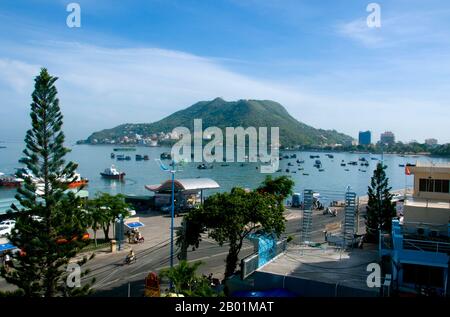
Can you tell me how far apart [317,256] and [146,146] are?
7180 inches

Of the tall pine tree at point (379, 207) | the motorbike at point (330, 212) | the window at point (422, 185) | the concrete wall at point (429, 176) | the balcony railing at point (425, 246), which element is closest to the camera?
the balcony railing at point (425, 246)

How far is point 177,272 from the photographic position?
9.38 m

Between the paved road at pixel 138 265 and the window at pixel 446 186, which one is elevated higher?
the window at pixel 446 186

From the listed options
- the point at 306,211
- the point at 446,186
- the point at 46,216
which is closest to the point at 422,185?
the point at 446,186

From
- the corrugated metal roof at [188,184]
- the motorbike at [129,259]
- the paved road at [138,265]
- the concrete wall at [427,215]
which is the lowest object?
the paved road at [138,265]

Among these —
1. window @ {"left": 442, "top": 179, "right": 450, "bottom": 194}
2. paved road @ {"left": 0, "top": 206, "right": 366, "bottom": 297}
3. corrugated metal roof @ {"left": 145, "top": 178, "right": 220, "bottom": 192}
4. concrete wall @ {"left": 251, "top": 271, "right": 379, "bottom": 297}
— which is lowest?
paved road @ {"left": 0, "top": 206, "right": 366, "bottom": 297}

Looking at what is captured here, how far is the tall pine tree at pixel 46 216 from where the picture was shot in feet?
38.2

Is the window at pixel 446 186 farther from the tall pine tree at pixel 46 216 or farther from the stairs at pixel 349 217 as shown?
the tall pine tree at pixel 46 216

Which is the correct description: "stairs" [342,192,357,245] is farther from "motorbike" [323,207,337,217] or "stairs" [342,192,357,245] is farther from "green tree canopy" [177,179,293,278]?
"motorbike" [323,207,337,217]

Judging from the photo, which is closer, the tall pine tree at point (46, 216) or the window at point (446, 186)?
the tall pine tree at point (46, 216)

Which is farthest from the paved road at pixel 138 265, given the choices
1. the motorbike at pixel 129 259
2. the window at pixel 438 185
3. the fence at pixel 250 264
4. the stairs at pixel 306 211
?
the window at pixel 438 185

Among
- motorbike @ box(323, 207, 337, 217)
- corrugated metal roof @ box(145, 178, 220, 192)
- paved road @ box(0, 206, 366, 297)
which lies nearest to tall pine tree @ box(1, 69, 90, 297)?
paved road @ box(0, 206, 366, 297)

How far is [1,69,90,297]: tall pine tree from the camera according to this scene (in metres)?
11.6
